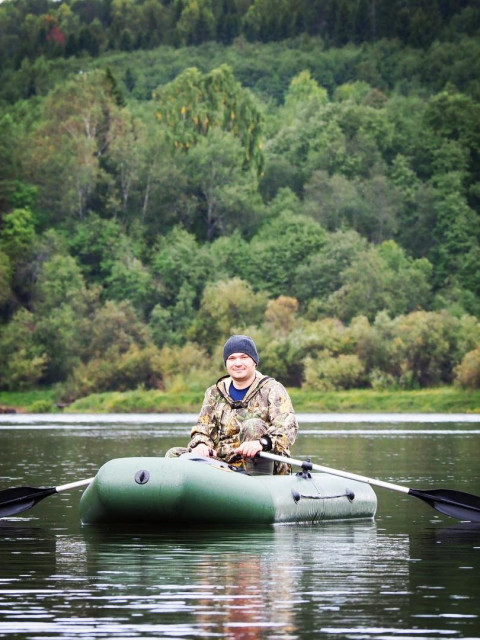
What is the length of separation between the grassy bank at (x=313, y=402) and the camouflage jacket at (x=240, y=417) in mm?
70395

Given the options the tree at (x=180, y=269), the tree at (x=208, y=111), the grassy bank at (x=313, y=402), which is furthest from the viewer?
the tree at (x=208, y=111)

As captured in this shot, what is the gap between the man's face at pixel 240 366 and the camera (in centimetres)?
1975

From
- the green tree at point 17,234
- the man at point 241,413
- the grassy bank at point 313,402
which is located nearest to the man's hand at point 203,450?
the man at point 241,413

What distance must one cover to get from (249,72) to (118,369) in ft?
242

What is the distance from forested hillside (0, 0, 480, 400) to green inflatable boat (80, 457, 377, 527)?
72954 mm

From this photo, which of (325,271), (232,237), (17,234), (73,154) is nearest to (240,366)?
(325,271)

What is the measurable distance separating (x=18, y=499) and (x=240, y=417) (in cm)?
263

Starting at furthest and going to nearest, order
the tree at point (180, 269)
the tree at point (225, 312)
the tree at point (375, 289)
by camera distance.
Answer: the tree at point (180, 269), the tree at point (375, 289), the tree at point (225, 312)

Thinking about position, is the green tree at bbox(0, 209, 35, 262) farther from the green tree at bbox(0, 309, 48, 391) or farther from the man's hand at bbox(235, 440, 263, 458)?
the man's hand at bbox(235, 440, 263, 458)

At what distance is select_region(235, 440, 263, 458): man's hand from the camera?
64.1ft

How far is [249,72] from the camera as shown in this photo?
6737 inches

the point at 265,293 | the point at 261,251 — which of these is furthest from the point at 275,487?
the point at 261,251

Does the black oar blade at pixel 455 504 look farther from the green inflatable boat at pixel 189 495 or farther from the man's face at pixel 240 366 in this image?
the man's face at pixel 240 366

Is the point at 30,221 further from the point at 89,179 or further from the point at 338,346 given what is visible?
the point at 338,346
